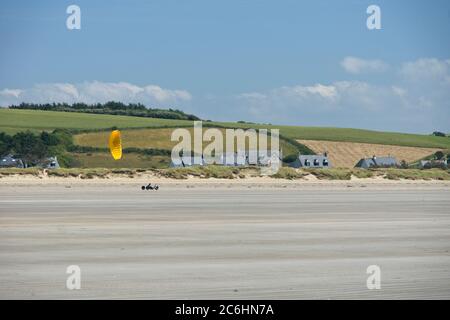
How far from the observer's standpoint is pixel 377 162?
97.0 m

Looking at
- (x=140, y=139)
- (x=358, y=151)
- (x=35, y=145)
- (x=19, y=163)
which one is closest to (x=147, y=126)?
(x=140, y=139)

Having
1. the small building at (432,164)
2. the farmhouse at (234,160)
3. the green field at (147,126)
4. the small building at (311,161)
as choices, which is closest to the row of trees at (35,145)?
the green field at (147,126)

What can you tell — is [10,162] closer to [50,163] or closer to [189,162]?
[50,163]

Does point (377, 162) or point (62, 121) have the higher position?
point (62, 121)

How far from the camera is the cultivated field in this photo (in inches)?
3971

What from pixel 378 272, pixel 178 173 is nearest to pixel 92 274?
pixel 378 272

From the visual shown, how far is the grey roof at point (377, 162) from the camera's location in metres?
94.2

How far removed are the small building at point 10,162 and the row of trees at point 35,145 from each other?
677 mm

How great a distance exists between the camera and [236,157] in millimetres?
80812

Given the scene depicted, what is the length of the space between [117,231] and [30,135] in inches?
2962

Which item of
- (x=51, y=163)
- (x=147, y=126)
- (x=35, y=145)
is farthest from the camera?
(x=147, y=126)

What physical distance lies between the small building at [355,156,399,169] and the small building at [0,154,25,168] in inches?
1350

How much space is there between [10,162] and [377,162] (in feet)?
125
